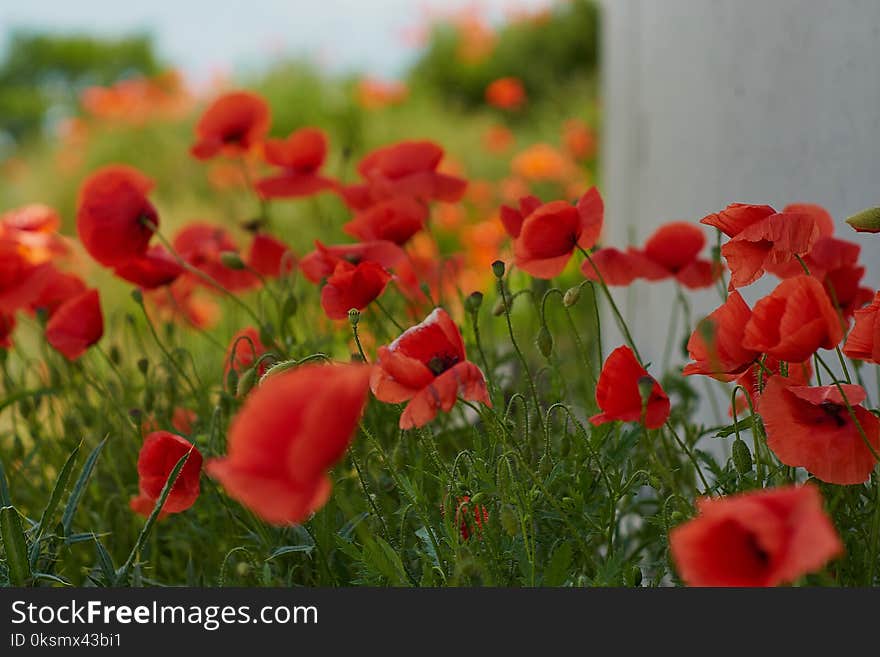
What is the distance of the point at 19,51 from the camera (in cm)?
1449

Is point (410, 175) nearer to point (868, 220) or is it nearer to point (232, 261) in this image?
point (232, 261)

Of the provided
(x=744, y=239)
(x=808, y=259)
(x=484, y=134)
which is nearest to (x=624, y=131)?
(x=808, y=259)

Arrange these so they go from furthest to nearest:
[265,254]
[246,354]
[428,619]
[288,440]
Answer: [265,254], [246,354], [428,619], [288,440]

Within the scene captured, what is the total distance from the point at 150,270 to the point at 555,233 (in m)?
0.56

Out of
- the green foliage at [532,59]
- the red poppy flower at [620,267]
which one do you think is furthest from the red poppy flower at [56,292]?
the green foliage at [532,59]

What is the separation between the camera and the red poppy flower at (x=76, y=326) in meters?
1.28

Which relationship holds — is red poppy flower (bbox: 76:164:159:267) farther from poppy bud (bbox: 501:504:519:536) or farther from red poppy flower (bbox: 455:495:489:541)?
poppy bud (bbox: 501:504:519:536)

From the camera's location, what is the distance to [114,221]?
1331 mm

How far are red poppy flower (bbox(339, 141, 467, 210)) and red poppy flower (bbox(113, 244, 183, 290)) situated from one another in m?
0.26

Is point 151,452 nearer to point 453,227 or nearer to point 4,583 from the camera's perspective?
point 4,583

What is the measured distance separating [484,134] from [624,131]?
366 centimetres

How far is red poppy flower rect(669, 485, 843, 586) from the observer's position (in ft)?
1.77

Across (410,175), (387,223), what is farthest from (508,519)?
(410,175)

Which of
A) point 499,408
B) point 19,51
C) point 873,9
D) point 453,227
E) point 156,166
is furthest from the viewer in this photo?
point 19,51
